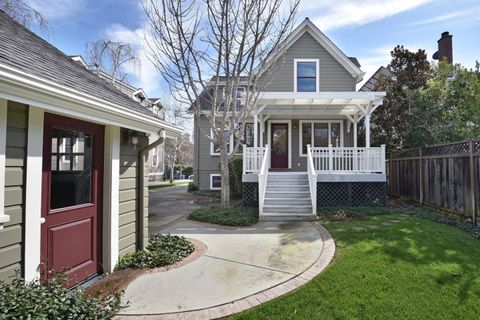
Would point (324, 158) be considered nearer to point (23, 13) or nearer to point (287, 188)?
point (287, 188)

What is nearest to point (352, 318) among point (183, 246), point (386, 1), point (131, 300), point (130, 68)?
point (131, 300)

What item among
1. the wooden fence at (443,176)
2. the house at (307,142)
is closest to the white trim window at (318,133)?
the house at (307,142)

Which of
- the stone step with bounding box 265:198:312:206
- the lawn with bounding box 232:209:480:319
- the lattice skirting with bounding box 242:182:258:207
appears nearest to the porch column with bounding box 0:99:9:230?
the lawn with bounding box 232:209:480:319

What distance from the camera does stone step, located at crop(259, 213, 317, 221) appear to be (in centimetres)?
799

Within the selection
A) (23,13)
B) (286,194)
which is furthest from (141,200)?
(23,13)

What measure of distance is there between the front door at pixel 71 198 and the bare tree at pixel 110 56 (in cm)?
1545

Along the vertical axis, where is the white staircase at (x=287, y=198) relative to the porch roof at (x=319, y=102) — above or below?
below

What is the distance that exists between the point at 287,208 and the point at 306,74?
7.65m

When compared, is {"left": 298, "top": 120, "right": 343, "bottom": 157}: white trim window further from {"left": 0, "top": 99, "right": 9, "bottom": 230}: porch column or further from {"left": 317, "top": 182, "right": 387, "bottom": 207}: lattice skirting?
{"left": 0, "top": 99, "right": 9, "bottom": 230}: porch column

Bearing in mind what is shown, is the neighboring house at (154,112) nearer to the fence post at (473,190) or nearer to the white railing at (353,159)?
the white railing at (353,159)

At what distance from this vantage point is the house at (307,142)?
958 centimetres

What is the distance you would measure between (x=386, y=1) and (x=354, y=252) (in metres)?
7.51

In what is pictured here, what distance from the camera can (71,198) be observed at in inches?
149

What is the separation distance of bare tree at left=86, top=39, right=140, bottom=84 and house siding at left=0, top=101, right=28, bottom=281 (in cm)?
1631
